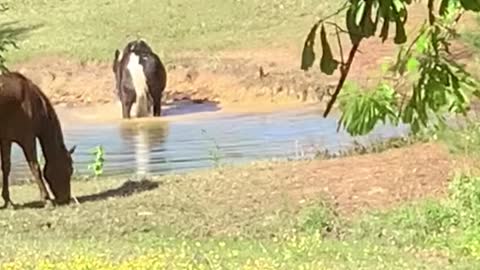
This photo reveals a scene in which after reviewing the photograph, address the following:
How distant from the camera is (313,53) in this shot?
3117mm

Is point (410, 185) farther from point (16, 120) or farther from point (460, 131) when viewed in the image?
point (16, 120)

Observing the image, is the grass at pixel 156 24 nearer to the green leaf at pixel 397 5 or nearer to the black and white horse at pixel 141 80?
the black and white horse at pixel 141 80

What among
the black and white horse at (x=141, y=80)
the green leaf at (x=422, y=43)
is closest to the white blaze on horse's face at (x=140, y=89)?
the black and white horse at (x=141, y=80)

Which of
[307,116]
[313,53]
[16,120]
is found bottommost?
[307,116]

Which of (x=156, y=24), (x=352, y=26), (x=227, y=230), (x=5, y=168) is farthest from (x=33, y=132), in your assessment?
(x=156, y=24)

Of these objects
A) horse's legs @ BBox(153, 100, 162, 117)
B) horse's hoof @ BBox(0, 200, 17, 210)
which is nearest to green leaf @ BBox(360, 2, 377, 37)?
horse's hoof @ BBox(0, 200, 17, 210)

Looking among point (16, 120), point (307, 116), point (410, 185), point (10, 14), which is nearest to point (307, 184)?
point (410, 185)

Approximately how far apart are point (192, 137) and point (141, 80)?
424cm

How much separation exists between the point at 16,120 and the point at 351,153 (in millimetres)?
4198

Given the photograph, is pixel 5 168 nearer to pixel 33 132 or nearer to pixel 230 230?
pixel 33 132

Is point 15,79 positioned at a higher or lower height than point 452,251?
higher

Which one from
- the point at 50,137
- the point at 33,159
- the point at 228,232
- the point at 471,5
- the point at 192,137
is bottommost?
the point at 192,137

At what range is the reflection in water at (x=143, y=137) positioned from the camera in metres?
19.3

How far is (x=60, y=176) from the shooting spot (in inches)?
575
